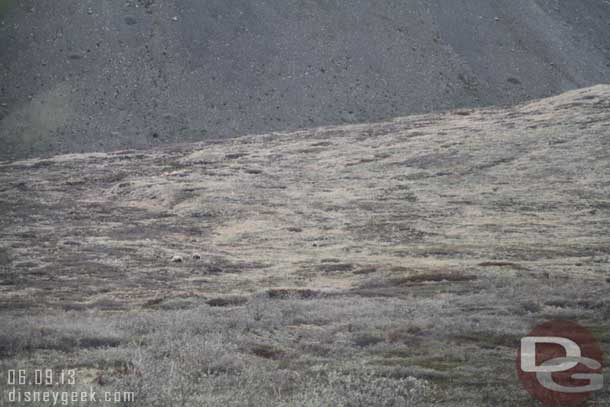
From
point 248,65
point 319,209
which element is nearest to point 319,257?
point 319,209

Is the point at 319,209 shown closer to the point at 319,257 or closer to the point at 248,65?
the point at 319,257

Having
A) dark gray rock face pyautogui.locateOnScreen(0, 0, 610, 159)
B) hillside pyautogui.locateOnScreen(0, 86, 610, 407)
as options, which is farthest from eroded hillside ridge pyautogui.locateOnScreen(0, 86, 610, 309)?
dark gray rock face pyautogui.locateOnScreen(0, 0, 610, 159)

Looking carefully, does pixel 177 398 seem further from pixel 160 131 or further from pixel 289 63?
pixel 289 63

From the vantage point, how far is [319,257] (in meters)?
37.1

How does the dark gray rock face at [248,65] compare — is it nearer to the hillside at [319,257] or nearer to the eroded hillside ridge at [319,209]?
the hillside at [319,257]

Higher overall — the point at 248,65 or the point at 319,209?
the point at 248,65

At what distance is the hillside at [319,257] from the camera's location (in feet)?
44.1

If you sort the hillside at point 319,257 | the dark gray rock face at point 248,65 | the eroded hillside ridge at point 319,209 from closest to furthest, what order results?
1. the hillside at point 319,257
2. the eroded hillside ridge at point 319,209
3. the dark gray rock face at point 248,65

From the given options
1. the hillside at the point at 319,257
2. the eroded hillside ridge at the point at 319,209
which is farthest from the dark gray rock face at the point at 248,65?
the eroded hillside ridge at the point at 319,209

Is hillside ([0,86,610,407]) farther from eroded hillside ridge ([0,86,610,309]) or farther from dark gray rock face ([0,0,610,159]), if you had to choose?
dark gray rock face ([0,0,610,159])

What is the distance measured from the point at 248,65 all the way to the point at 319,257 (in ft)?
231

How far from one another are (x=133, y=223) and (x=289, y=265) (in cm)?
1856

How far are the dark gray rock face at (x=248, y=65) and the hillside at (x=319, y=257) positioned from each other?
29.3ft

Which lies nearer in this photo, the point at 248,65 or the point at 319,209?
the point at 319,209
